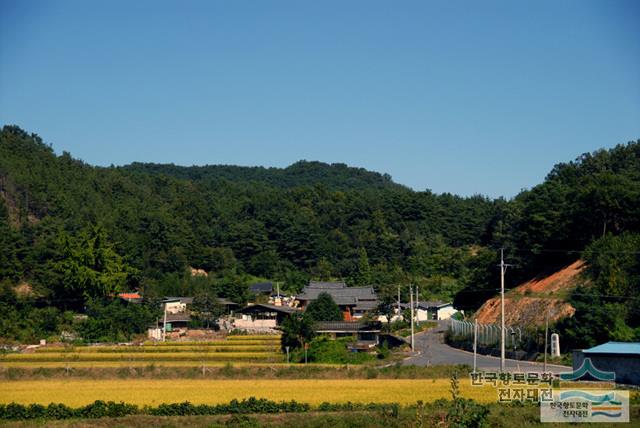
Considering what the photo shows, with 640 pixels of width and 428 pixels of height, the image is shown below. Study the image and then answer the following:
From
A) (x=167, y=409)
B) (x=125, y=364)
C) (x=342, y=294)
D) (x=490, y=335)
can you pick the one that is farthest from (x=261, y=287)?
(x=167, y=409)

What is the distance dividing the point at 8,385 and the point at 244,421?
940cm

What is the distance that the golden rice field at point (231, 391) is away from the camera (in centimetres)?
2147

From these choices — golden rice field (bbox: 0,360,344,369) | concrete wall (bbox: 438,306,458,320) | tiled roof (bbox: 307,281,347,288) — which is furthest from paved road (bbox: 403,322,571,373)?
tiled roof (bbox: 307,281,347,288)

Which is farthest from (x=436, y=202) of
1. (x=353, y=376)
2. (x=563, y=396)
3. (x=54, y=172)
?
(x=563, y=396)

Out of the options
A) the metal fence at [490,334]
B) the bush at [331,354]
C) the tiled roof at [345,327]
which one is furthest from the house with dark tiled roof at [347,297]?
the bush at [331,354]

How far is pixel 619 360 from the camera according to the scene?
76.7ft

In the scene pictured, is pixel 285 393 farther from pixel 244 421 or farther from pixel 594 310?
pixel 594 310

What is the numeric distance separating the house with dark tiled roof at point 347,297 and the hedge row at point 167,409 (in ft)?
101

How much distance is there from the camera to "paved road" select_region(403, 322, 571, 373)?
2755 centimetres

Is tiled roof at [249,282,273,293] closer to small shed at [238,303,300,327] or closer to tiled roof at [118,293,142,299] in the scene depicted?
tiled roof at [118,293,142,299]

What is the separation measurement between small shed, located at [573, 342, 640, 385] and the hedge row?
24.7 feet

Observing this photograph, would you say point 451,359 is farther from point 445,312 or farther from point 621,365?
point 445,312

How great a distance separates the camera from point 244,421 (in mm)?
19312

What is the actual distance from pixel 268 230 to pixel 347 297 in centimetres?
1991
